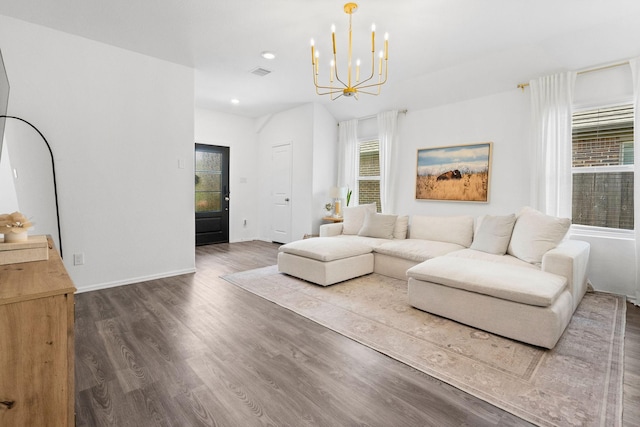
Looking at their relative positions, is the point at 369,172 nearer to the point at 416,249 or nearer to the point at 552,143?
the point at 416,249

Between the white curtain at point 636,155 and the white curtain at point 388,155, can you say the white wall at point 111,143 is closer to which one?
the white curtain at point 388,155

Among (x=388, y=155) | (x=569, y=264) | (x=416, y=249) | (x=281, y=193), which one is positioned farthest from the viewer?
(x=281, y=193)

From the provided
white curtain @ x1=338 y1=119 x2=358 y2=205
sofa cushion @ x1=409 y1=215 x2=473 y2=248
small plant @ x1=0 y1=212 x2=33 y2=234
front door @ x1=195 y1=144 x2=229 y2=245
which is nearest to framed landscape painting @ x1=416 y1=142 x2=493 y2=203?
sofa cushion @ x1=409 y1=215 x2=473 y2=248

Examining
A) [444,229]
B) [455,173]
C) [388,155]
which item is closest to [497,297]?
[444,229]

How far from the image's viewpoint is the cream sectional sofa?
89.9 inches

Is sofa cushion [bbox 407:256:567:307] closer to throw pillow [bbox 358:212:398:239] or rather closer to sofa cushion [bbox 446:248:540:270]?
sofa cushion [bbox 446:248:540:270]

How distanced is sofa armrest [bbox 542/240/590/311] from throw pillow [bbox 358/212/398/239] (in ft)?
6.56

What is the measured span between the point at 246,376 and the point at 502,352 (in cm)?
170

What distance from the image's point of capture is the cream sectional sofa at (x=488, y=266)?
2.28 m

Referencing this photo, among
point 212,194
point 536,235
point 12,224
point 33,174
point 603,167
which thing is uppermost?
point 603,167

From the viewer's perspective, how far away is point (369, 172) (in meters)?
5.63

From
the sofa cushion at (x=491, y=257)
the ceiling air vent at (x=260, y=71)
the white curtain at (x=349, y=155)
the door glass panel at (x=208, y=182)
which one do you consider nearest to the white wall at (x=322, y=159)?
the white curtain at (x=349, y=155)

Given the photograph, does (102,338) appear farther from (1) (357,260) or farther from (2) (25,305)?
(1) (357,260)

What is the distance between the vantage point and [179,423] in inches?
58.8
